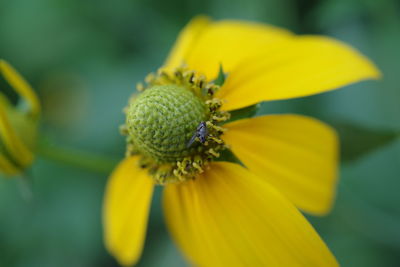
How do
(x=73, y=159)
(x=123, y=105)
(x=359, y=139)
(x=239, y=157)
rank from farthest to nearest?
(x=123, y=105)
(x=73, y=159)
(x=359, y=139)
(x=239, y=157)

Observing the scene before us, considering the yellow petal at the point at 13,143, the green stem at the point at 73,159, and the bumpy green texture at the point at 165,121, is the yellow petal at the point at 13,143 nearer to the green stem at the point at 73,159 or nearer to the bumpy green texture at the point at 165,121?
the green stem at the point at 73,159

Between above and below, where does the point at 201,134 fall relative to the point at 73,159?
above

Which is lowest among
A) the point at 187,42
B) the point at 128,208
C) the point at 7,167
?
the point at 128,208

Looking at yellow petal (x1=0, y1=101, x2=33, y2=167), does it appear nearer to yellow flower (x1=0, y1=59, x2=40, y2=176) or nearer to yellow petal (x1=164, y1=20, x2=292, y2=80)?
yellow flower (x1=0, y1=59, x2=40, y2=176)

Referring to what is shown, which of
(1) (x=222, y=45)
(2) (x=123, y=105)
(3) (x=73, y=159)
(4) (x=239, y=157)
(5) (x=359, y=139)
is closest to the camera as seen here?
(4) (x=239, y=157)

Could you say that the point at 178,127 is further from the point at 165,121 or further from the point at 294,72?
the point at 294,72

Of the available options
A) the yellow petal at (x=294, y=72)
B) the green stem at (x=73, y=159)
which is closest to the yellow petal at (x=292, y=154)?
the yellow petal at (x=294, y=72)

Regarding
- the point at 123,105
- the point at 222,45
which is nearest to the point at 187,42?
the point at 222,45

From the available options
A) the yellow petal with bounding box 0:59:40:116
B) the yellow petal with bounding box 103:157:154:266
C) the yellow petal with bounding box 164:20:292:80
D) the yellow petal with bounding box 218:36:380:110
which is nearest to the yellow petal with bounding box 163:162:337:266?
the yellow petal with bounding box 103:157:154:266

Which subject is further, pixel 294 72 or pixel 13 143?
pixel 13 143
